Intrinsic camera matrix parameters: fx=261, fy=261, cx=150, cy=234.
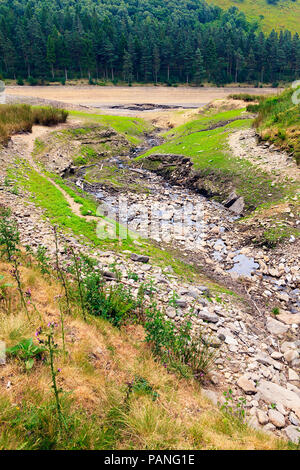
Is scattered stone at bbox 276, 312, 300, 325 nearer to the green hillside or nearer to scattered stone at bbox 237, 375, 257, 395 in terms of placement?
scattered stone at bbox 237, 375, 257, 395

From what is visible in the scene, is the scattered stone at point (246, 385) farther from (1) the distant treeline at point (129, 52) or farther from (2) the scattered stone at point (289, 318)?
(1) the distant treeline at point (129, 52)

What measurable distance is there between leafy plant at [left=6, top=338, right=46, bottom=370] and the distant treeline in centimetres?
7766

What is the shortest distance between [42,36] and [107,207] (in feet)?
285

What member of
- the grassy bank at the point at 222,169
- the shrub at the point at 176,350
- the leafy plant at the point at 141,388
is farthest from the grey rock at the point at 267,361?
the grassy bank at the point at 222,169

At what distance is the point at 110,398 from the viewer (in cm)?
341

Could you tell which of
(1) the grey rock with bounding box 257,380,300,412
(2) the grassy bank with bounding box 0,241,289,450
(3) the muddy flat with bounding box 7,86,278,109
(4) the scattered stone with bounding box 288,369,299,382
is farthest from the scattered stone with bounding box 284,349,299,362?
(3) the muddy flat with bounding box 7,86,278,109

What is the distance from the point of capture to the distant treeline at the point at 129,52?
240 feet

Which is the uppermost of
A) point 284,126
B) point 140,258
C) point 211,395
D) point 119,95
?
point 119,95

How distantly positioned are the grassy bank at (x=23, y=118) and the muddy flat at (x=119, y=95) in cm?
2632

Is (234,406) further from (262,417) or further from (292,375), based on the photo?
(292,375)

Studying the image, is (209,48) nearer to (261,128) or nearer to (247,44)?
(247,44)

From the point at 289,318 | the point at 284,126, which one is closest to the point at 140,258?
the point at 289,318

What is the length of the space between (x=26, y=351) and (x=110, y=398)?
1.30 m
